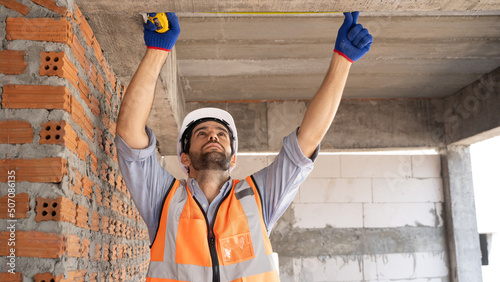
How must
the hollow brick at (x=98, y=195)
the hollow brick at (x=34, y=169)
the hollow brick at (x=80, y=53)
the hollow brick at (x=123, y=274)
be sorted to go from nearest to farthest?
the hollow brick at (x=34, y=169), the hollow brick at (x=80, y=53), the hollow brick at (x=98, y=195), the hollow brick at (x=123, y=274)

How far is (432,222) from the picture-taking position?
5605 millimetres

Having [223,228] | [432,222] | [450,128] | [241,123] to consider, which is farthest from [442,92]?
[223,228]

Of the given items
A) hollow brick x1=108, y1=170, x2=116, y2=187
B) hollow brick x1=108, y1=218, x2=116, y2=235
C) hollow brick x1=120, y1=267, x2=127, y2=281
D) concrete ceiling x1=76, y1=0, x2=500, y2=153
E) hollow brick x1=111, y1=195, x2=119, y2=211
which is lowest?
hollow brick x1=120, y1=267, x2=127, y2=281

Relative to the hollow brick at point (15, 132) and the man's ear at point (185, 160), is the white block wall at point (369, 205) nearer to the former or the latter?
the man's ear at point (185, 160)

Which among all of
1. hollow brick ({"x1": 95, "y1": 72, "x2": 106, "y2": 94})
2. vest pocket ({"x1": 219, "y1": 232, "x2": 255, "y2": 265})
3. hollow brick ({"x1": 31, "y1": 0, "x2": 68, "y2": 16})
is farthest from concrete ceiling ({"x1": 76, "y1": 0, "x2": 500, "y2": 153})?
vest pocket ({"x1": 219, "y1": 232, "x2": 255, "y2": 265})

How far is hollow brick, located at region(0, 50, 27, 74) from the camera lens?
170cm

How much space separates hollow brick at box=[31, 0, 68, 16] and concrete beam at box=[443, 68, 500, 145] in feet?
13.9

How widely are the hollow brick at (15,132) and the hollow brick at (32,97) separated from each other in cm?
6

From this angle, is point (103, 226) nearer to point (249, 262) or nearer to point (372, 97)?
point (249, 262)

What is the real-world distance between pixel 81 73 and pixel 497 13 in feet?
10.1

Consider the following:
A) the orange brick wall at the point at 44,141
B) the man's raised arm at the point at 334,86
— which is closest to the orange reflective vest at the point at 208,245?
the orange brick wall at the point at 44,141

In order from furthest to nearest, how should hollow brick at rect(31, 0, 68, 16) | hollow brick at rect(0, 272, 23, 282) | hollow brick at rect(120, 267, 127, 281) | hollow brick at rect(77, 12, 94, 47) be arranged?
hollow brick at rect(120, 267, 127, 281), hollow brick at rect(77, 12, 94, 47), hollow brick at rect(31, 0, 68, 16), hollow brick at rect(0, 272, 23, 282)

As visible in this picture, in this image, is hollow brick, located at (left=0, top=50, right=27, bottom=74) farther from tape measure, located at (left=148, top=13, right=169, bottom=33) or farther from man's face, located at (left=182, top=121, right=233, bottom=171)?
man's face, located at (left=182, top=121, right=233, bottom=171)

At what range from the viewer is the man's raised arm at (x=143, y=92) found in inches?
79.0
